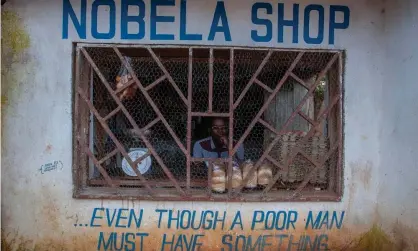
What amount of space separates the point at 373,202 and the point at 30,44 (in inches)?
133

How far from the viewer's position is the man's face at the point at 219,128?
4.34 m

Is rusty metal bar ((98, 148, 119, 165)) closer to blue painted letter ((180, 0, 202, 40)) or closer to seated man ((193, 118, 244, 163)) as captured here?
seated man ((193, 118, 244, 163))

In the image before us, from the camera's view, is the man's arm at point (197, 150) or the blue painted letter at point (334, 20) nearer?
the blue painted letter at point (334, 20)

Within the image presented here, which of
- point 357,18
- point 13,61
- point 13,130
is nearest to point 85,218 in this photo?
point 13,130

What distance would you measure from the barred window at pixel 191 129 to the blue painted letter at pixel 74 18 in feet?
0.52

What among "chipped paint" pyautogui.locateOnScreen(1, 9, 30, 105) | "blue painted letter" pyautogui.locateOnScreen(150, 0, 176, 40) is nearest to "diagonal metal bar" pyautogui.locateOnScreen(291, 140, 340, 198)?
"blue painted letter" pyautogui.locateOnScreen(150, 0, 176, 40)

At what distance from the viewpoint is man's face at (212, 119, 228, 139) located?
14.2 feet

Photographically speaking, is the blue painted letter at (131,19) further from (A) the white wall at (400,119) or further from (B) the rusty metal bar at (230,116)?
(A) the white wall at (400,119)

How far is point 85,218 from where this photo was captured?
362cm

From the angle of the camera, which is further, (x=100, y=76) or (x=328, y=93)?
(x=328, y=93)

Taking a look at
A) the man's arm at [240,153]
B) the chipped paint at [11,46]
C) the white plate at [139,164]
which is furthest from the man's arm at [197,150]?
the chipped paint at [11,46]

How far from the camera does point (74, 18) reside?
3.59 metres

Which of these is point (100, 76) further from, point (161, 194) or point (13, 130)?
point (161, 194)

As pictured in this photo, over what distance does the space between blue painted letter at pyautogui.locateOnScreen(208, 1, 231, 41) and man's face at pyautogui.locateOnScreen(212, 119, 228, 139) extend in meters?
1.01
